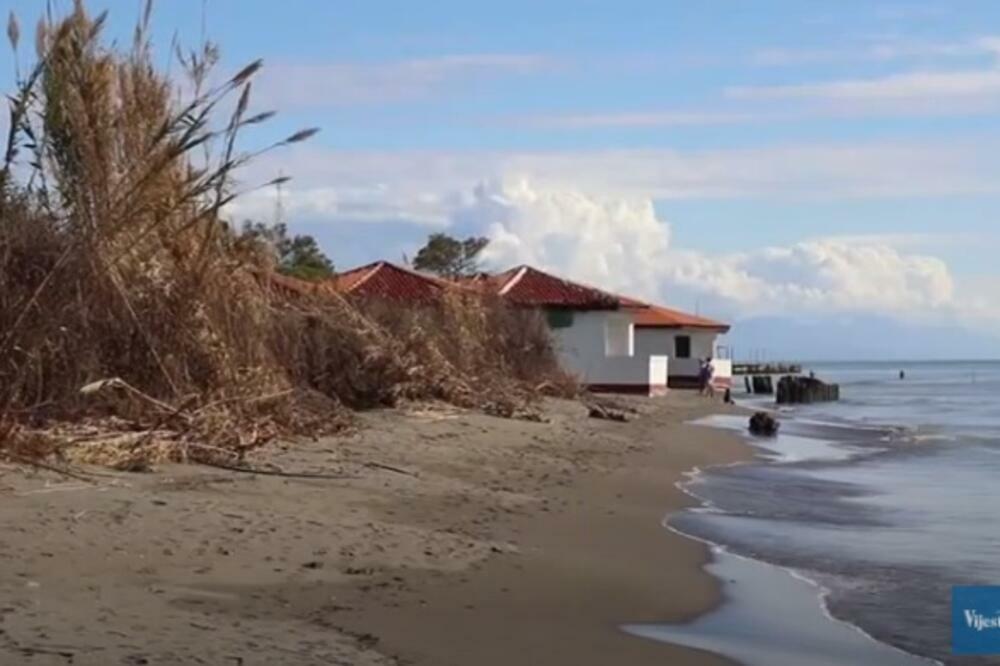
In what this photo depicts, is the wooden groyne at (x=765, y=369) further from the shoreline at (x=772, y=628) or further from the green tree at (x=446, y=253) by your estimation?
the shoreline at (x=772, y=628)

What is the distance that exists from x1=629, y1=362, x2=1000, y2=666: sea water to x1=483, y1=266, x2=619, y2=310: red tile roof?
1562 centimetres

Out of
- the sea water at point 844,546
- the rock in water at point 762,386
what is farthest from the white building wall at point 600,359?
the rock in water at point 762,386

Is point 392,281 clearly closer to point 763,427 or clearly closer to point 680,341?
point 763,427

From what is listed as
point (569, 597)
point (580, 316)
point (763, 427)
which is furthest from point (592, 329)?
point (569, 597)

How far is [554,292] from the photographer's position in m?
44.3

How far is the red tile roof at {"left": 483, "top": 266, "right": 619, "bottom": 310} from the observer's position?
4315 cm

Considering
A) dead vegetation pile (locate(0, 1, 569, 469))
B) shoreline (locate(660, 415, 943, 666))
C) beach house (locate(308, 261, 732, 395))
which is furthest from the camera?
beach house (locate(308, 261, 732, 395))

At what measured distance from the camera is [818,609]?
397 inches

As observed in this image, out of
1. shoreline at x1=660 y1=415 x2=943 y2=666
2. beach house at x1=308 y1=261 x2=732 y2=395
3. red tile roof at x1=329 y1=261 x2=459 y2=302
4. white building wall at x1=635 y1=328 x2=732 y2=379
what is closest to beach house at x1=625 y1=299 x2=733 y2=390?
white building wall at x1=635 y1=328 x2=732 y2=379

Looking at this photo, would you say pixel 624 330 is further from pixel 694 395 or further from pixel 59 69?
pixel 59 69

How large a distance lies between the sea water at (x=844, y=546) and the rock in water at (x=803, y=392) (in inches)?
1181

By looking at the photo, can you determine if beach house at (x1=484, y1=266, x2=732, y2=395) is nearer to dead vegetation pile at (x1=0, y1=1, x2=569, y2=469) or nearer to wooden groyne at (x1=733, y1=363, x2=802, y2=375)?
dead vegetation pile at (x1=0, y1=1, x2=569, y2=469)

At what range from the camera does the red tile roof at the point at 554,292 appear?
43.1 meters

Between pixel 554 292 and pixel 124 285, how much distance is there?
102 feet
